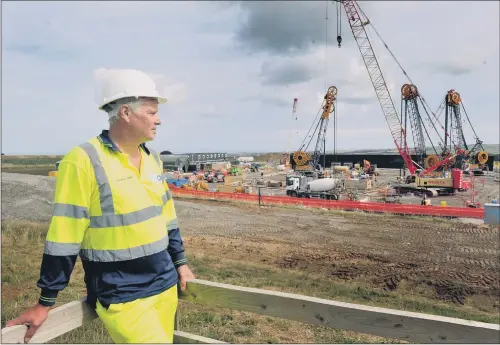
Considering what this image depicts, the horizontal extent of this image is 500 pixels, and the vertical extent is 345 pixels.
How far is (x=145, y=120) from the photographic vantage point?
2.19 metres

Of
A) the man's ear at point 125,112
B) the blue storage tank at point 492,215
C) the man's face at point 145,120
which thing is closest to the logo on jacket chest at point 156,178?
the man's face at point 145,120

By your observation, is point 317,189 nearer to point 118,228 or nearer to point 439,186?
point 439,186

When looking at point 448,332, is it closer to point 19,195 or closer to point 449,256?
→ point 449,256

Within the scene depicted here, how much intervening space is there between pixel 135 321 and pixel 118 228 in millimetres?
539

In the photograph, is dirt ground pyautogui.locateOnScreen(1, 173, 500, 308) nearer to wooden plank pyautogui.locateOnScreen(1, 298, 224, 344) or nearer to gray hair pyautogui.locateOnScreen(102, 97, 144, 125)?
wooden plank pyautogui.locateOnScreen(1, 298, 224, 344)

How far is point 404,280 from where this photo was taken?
1050 centimetres

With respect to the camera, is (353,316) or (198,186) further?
(198,186)

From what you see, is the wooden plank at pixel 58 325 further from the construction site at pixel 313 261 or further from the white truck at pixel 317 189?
the white truck at pixel 317 189

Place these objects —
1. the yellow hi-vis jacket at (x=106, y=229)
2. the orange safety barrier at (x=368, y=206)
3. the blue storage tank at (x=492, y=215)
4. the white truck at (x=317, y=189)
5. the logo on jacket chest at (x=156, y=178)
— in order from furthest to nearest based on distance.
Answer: the white truck at (x=317, y=189) < the orange safety barrier at (x=368, y=206) < the blue storage tank at (x=492, y=215) < the logo on jacket chest at (x=156, y=178) < the yellow hi-vis jacket at (x=106, y=229)

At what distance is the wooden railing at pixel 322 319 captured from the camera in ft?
6.70

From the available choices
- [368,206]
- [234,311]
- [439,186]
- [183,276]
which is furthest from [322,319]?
[439,186]

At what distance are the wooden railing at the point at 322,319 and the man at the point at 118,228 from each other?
0.13m

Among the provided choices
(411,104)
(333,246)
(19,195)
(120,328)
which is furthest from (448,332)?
(411,104)

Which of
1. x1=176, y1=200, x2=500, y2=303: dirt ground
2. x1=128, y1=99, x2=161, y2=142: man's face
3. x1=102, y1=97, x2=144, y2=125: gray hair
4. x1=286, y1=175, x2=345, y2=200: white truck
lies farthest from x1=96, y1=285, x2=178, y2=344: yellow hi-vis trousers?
x1=286, y1=175, x2=345, y2=200: white truck
